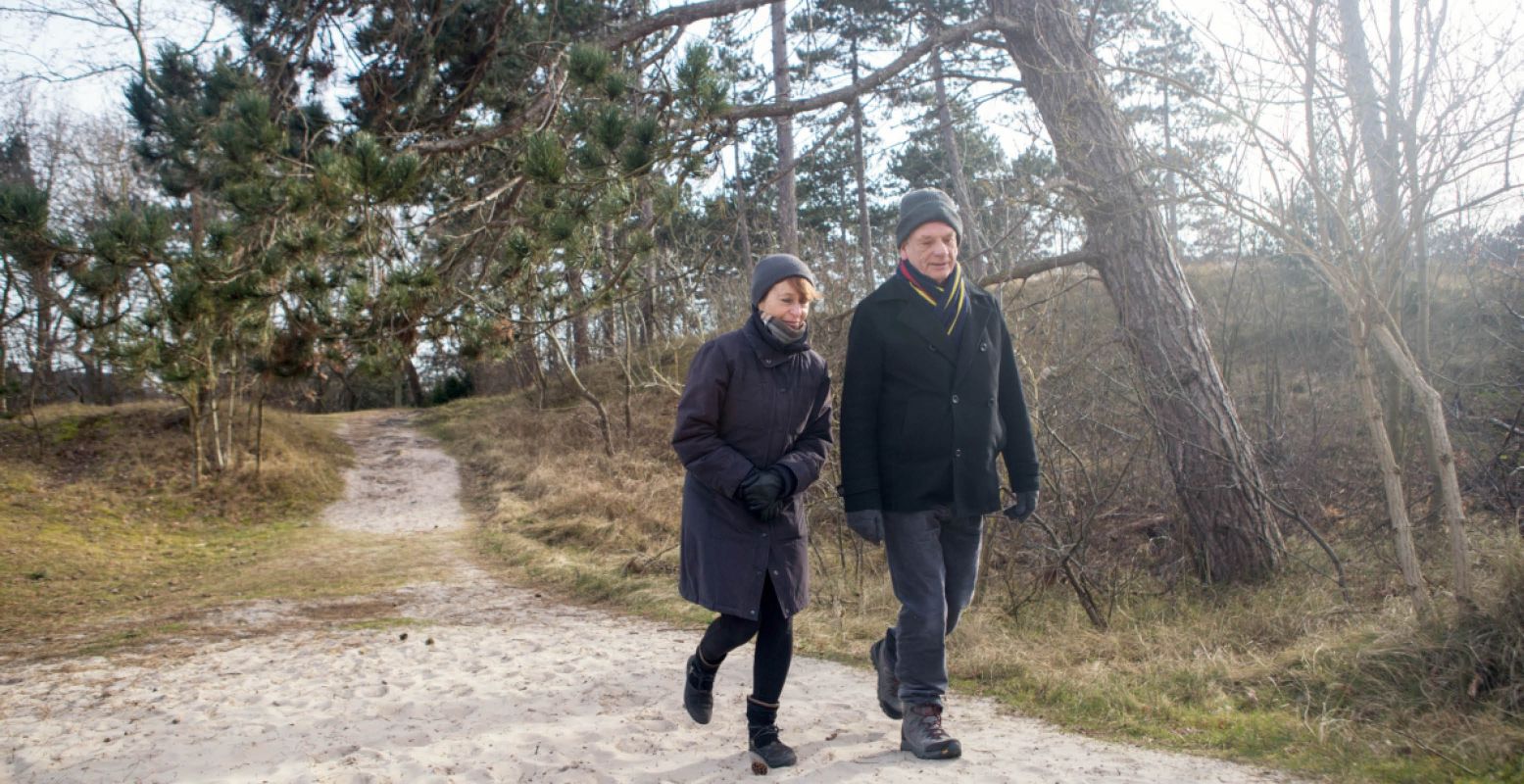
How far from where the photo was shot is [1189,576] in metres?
7.06

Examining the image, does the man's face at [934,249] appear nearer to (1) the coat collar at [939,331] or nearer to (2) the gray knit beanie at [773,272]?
(1) the coat collar at [939,331]

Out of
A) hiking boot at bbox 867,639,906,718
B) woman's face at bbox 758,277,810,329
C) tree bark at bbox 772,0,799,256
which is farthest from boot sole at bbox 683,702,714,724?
tree bark at bbox 772,0,799,256

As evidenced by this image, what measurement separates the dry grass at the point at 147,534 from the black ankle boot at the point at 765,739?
5.49m

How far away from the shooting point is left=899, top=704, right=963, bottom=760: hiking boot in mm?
3646

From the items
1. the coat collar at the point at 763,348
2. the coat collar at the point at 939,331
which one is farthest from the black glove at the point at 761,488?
the coat collar at the point at 939,331

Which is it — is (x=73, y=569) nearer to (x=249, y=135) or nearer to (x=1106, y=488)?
(x=249, y=135)

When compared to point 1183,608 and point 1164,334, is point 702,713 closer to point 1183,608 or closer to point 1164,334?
point 1183,608

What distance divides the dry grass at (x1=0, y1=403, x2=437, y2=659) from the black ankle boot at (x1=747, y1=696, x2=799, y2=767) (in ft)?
18.0

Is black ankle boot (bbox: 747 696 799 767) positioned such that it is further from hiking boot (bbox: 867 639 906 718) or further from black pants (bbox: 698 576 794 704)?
hiking boot (bbox: 867 639 906 718)

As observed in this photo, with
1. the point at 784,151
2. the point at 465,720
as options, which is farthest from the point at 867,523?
the point at 784,151

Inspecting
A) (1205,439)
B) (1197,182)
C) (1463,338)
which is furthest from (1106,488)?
(1463,338)

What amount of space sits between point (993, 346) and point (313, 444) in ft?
73.7

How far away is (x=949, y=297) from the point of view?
3883 mm

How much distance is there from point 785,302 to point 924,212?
2.30ft
